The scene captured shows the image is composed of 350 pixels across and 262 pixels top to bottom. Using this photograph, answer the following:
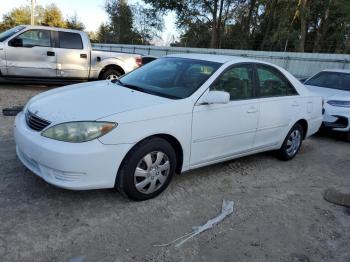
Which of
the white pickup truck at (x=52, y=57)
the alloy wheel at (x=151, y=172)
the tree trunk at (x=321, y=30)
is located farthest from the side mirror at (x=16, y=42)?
the tree trunk at (x=321, y=30)

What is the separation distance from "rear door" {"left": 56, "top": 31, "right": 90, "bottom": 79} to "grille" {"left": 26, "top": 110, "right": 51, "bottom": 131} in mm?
6034

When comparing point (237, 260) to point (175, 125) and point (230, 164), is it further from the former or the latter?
point (230, 164)

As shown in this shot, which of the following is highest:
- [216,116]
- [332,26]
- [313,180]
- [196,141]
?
[332,26]

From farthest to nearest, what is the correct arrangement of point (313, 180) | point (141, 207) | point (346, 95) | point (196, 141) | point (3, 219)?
1. point (346, 95)
2. point (313, 180)
3. point (196, 141)
4. point (141, 207)
5. point (3, 219)

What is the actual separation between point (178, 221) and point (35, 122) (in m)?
1.72

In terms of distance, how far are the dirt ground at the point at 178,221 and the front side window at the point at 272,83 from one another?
1.20 m

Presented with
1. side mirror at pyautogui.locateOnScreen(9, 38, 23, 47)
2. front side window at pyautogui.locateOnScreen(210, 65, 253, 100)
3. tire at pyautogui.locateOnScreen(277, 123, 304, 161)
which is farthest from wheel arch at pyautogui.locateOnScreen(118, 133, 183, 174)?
side mirror at pyautogui.locateOnScreen(9, 38, 23, 47)

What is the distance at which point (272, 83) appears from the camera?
493 centimetres

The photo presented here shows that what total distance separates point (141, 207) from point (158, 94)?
1.27 m

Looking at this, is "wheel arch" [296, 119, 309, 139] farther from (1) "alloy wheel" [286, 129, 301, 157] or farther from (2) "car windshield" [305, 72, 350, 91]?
(2) "car windshield" [305, 72, 350, 91]

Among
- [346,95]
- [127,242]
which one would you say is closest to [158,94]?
[127,242]

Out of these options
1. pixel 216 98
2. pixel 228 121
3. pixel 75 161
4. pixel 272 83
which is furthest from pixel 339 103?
pixel 75 161

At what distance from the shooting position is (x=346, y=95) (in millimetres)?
7191

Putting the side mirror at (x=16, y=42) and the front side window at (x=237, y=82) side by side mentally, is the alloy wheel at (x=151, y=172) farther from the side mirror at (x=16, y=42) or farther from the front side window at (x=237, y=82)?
the side mirror at (x=16, y=42)
